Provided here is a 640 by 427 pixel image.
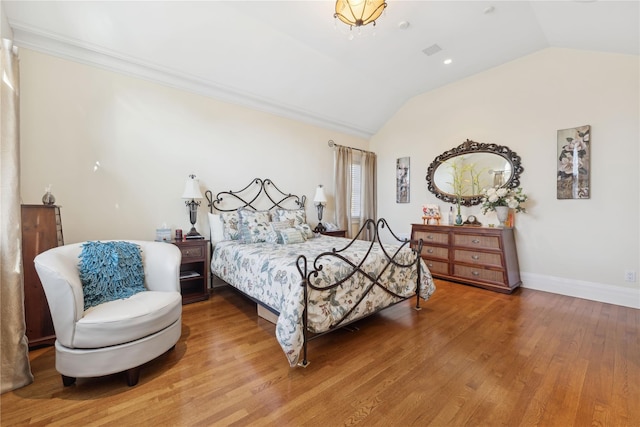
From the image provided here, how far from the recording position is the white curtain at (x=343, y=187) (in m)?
5.38

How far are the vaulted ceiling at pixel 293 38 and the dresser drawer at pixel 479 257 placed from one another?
9.34 feet

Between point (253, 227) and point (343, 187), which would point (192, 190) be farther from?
point (343, 187)

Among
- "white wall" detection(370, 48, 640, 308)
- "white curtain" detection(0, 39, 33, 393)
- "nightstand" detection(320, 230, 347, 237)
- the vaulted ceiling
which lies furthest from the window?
"white curtain" detection(0, 39, 33, 393)

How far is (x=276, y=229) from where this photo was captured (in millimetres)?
3717

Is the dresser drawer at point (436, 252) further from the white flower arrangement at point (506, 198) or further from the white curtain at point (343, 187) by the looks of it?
the white curtain at point (343, 187)

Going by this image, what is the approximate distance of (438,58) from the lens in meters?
4.02

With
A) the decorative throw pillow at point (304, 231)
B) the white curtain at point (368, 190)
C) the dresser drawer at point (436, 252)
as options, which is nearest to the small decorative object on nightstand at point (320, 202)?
the decorative throw pillow at point (304, 231)

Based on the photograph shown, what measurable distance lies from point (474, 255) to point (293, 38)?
13.1 feet

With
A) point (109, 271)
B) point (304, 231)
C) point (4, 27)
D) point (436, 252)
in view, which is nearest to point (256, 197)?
point (304, 231)

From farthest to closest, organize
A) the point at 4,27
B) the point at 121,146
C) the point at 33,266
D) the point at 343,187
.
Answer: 1. the point at 343,187
2. the point at 121,146
3. the point at 4,27
4. the point at 33,266

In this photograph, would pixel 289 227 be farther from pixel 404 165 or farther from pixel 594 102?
pixel 594 102

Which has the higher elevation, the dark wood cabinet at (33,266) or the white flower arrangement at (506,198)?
the white flower arrangement at (506,198)

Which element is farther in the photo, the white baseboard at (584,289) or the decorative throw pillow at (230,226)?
the decorative throw pillow at (230,226)

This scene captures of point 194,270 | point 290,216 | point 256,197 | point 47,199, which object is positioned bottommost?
point 194,270
